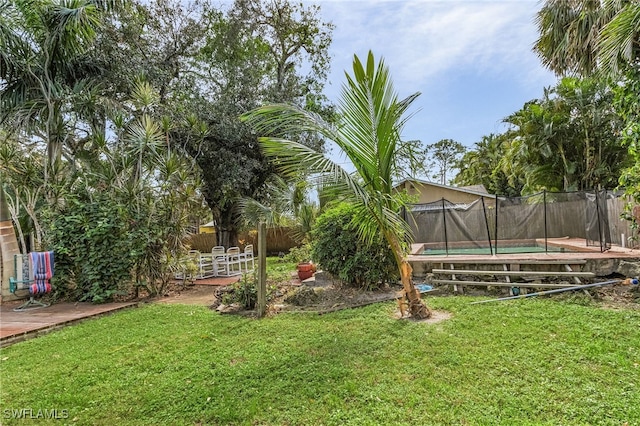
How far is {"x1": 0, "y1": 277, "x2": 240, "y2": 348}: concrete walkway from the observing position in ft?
15.6

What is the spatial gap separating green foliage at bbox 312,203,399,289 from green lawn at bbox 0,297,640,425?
183 centimetres

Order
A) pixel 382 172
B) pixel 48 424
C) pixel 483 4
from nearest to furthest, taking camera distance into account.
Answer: pixel 48 424, pixel 382 172, pixel 483 4

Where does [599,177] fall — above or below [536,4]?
below

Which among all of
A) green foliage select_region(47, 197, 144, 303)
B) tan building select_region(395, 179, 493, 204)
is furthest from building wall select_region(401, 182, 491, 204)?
green foliage select_region(47, 197, 144, 303)

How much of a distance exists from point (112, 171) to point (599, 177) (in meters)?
17.5

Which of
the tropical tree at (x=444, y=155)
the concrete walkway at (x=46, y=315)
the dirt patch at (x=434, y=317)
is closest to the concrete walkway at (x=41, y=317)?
the concrete walkway at (x=46, y=315)

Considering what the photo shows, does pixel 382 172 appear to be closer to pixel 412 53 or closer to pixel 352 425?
pixel 352 425

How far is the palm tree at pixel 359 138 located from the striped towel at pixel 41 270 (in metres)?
5.31

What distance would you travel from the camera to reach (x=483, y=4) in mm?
6352

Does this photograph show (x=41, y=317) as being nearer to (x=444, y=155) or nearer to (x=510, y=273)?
(x=510, y=273)

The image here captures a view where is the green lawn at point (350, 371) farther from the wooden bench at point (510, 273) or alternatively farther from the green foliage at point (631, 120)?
the green foliage at point (631, 120)

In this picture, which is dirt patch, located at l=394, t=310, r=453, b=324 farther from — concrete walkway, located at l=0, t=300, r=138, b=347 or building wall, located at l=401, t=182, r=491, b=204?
building wall, located at l=401, t=182, r=491, b=204

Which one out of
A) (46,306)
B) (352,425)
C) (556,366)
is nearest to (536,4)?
(556,366)

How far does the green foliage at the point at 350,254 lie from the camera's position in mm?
6480
